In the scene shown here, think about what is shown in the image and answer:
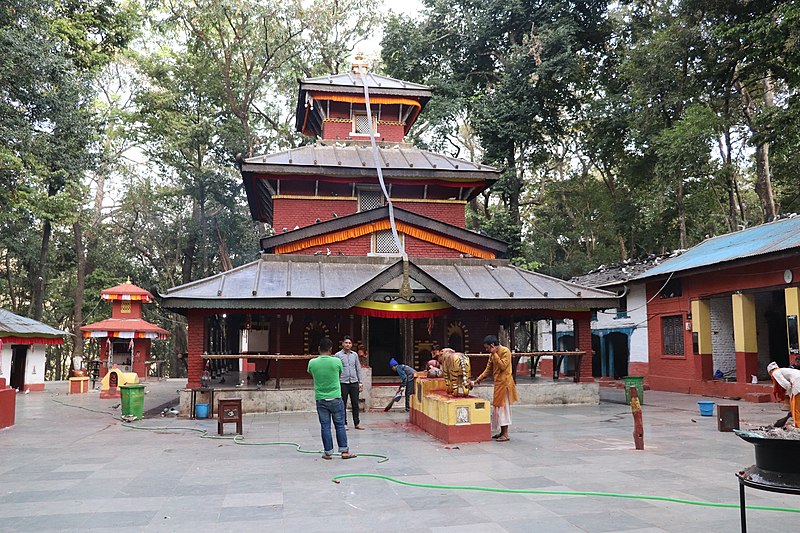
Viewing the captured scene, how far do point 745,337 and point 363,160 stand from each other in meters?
14.2

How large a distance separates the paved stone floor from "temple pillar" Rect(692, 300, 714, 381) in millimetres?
8475

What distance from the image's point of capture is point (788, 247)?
1711cm

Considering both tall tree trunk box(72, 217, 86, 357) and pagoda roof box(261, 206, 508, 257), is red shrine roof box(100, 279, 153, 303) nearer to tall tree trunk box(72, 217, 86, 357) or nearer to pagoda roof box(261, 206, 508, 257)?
Result: tall tree trunk box(72, 217, 86, 357)

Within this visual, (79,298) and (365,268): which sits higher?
(79,298)

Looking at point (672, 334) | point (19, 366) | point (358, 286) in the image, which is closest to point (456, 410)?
point (358, 286)

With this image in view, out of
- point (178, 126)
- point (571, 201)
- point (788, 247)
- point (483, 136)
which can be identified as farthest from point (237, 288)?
point (571, 201)

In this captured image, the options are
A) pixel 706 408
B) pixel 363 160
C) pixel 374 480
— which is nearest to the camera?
pixel 374 480

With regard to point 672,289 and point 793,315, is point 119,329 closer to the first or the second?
point 672,289

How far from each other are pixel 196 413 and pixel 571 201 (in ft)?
96.3

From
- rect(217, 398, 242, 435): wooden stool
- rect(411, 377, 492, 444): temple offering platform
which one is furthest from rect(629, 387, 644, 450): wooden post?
rect(217, 398, 242, 435): wooden stool

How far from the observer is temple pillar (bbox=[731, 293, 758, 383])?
2017cm

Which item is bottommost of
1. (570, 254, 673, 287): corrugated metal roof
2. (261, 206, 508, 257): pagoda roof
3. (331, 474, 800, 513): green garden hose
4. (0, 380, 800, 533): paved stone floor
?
(0, 380, 800, 533): paved stone floor

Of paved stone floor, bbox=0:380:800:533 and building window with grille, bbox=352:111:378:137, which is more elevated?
building window with grille, bbox=352:111:378:137

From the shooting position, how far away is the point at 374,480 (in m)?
8.28
